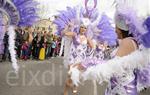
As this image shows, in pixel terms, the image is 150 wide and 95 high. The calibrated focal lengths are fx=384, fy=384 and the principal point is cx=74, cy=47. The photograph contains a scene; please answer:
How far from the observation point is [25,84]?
9.41 meters

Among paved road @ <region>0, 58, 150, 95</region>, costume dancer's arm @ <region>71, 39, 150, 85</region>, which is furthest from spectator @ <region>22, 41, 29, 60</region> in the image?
costume dancer's arm @ <region>71, 39, 150, 85</region>

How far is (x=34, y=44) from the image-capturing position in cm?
1630

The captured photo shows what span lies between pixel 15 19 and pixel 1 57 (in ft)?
26.7

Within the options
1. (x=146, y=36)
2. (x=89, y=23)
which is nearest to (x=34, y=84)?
(x=89, y=23)

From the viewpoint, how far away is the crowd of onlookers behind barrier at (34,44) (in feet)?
50.6

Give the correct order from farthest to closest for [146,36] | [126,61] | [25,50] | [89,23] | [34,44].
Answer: [34,44], [25,50], [89,23], [126,61], [146,36]

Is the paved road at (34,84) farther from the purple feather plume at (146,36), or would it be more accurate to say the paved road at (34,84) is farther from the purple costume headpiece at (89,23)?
the purple feather plume at (146,36)

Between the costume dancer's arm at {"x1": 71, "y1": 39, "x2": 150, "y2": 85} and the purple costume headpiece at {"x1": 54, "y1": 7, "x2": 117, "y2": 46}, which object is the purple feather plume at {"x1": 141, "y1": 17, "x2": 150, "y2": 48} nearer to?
the costume dancer's arm at {"x1": 71, "y1": 39, "x2": 150, "y2": 85}

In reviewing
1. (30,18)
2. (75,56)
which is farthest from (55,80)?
(30,18)

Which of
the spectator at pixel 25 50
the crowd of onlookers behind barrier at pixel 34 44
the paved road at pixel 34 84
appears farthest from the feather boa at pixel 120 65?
the spectator at pixel 25 50

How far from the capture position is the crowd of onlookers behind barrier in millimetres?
15430

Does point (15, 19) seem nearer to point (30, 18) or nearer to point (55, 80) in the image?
point (30, 18)

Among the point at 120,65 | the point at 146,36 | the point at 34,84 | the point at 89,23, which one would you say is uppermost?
the point at 89,23

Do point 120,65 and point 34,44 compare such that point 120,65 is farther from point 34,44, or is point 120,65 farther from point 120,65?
point 34,44
